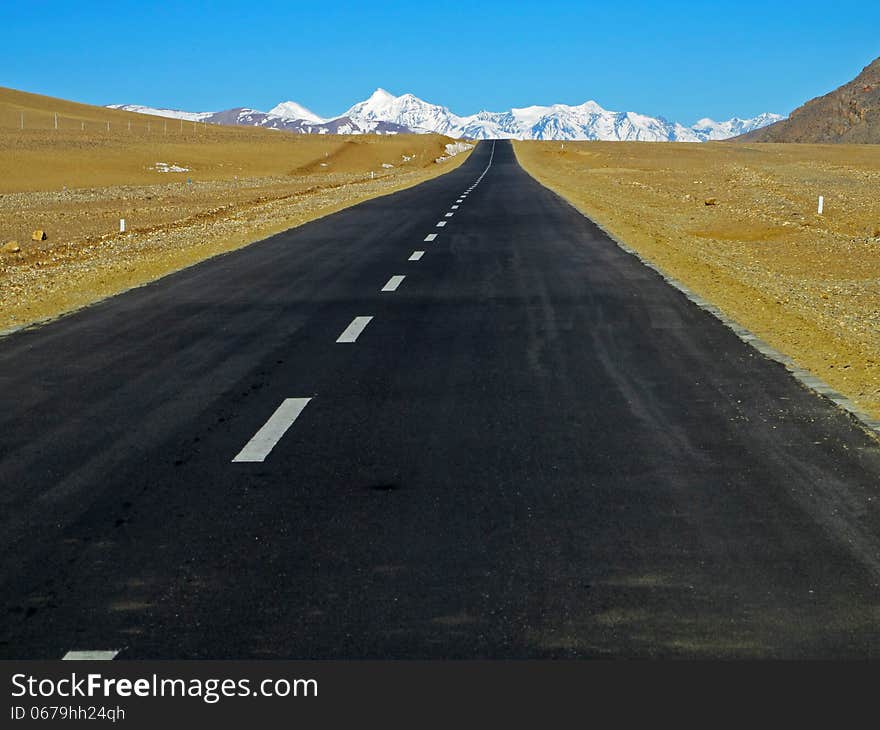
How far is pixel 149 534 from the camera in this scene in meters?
5.32

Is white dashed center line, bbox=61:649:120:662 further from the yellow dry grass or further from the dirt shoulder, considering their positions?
the dirt shoulder

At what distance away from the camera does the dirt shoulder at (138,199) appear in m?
18.1

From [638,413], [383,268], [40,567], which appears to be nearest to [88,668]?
[40,567]

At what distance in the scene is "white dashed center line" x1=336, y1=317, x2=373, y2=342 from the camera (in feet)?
36.0

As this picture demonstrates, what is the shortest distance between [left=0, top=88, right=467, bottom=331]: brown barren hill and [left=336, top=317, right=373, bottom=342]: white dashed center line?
3.85 m

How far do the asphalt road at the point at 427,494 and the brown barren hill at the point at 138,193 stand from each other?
488 cm

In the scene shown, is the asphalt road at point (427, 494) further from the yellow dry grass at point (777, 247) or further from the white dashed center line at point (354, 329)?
the yellow dry grass at point (777, 247)

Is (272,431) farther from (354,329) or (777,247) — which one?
(777,247)

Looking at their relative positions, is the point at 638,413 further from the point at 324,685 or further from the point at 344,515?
the point at 324,685

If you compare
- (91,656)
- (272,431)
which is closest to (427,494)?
(272,431)

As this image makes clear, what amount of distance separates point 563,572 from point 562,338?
622 centimetres

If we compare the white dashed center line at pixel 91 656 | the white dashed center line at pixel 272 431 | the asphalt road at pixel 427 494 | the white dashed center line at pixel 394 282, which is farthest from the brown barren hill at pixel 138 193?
the white dashed center line at pixel 91 656

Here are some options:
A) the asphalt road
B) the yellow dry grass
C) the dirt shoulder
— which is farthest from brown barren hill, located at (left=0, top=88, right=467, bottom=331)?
the yellow dry grass

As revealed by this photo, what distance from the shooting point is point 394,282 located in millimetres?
15578
